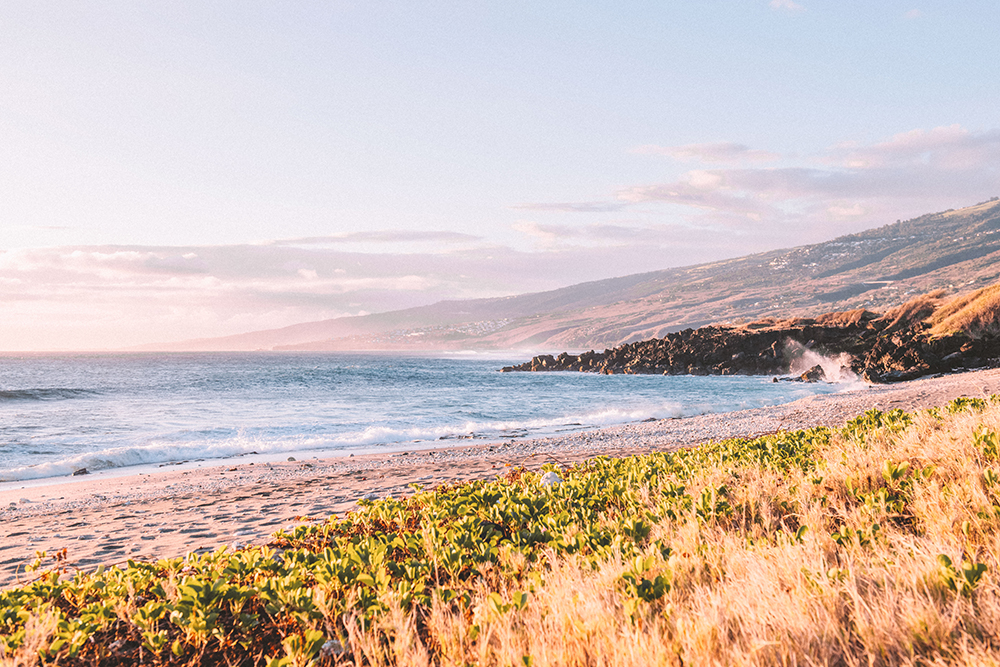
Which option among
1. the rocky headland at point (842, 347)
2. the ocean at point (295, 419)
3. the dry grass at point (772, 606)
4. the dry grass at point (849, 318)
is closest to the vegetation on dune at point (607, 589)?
the dry grass at point (772, 606)

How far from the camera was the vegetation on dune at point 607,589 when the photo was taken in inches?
93.9

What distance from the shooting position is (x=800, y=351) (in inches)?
1953

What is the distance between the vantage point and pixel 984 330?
32.7 meters

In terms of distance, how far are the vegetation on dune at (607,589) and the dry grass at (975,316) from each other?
37.9 metres

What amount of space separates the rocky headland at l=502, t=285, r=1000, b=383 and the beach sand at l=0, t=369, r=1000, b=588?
1548 cm

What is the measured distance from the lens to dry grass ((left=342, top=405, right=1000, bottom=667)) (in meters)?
2.29

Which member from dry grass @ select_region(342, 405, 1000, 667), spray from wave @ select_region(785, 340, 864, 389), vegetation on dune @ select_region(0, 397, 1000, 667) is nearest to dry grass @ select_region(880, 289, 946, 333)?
spray from wave @ select_region(785, 340, 864, 389)

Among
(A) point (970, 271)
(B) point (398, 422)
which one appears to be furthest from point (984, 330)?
(A) point (970, 271)

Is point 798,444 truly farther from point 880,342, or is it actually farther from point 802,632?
point 880,342

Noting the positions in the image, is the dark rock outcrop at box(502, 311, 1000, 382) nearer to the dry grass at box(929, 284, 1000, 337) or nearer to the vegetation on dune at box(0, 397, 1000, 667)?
the dry grass at box(929, 284, 1000, 337)

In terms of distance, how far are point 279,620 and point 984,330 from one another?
43.4 m

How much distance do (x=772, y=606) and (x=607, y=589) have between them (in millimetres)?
839

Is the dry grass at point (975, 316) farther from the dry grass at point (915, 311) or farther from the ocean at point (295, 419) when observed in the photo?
the ocean at point (295, 419)

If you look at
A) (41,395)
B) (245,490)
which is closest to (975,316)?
(245,490)
